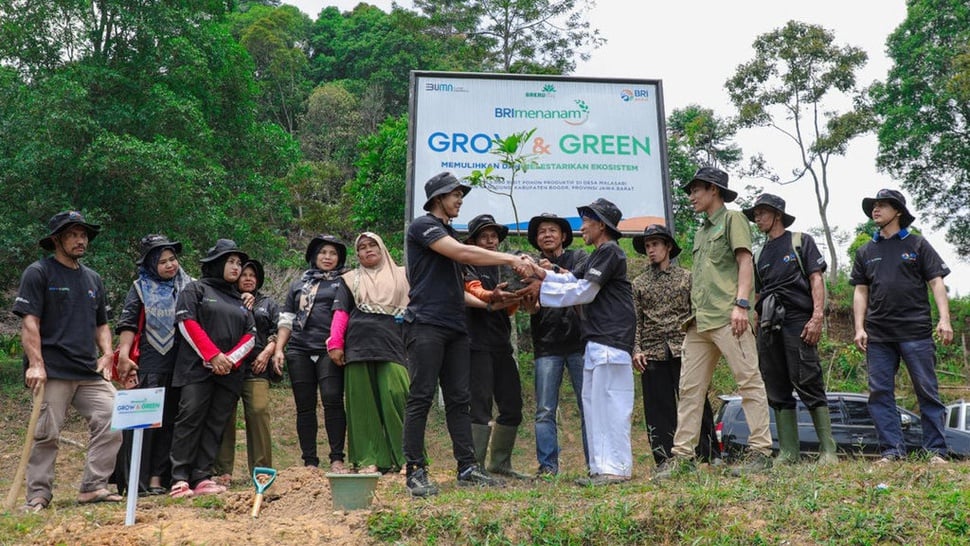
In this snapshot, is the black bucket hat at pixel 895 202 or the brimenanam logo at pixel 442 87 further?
the brimenanam logo at pixel 442 87

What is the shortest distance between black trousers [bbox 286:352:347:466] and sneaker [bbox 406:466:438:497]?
172cm

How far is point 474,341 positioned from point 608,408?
1.04 m

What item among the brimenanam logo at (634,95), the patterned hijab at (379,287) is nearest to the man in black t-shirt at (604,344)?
the patterned hijab at (379,287)

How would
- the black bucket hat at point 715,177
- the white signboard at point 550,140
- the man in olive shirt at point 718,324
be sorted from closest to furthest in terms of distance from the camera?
the man in olive shirt at point 718,324 → the black bucket hat at point 715,177 → the white signboard at point 550,140

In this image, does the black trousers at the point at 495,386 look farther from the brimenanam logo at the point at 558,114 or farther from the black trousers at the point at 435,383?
the brimenanam logo at the point at 558,114

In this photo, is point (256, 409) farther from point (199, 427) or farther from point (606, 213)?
point (606, 213)

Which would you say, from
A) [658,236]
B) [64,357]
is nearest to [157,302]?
[64,357]

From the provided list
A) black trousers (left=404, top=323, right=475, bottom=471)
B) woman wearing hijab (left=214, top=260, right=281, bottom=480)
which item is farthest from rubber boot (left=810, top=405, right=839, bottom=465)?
woman wearing hijab (left=214, top=260, right=281, bottom=480)

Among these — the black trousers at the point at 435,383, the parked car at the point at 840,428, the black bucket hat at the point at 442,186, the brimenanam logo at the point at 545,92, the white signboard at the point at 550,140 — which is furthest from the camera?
the brimenanam logo at the point at 545,92

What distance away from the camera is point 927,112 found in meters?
24.0

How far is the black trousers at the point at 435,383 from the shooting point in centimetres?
479

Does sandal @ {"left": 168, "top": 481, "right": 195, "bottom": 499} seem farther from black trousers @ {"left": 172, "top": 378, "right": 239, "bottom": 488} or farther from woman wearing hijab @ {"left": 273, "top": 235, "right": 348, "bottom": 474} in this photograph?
woman wearing hijab @ {"left": 273, "top": 235, "right": 348, "bottom": 474}

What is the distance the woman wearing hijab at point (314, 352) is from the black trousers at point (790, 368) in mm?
3085

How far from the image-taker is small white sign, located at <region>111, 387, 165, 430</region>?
4121mm
